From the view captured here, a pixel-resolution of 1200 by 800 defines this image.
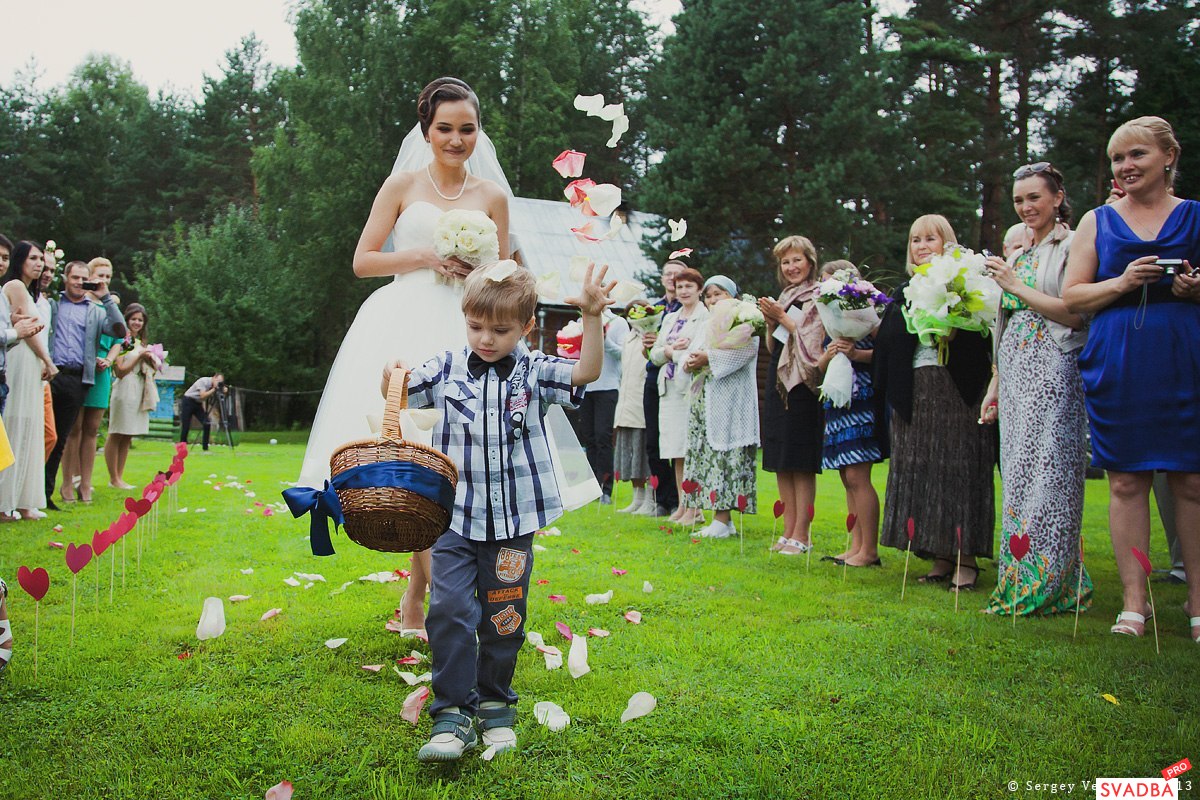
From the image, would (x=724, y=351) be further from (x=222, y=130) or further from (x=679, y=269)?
(x=222, y=130)

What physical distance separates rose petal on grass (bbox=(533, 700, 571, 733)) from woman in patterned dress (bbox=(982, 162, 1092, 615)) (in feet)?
9.25

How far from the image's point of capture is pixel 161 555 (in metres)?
6.50

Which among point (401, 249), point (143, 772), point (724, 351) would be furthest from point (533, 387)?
point (724, 351)

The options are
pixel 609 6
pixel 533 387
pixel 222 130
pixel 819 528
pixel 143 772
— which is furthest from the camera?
pixel 222 130

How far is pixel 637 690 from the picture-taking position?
3.62 meters

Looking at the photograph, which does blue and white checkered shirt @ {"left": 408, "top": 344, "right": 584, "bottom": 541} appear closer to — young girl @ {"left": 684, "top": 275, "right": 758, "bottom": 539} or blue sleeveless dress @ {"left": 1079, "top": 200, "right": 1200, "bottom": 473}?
blue sleeveless dress @ {"left": 1079, "top": 200, "right": 1200, "bottom": 473}

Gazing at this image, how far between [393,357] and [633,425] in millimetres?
6351

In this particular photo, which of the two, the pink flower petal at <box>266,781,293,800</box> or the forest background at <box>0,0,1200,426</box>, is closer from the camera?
the pink flower petal at <box>266,781,293,800</box>

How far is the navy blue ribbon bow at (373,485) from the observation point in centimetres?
272

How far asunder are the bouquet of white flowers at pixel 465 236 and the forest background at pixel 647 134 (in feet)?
42.3

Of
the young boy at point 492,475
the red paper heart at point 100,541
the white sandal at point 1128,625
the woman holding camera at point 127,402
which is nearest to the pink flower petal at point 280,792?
the young boy at point 492,475

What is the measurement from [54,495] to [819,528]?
7902 mm

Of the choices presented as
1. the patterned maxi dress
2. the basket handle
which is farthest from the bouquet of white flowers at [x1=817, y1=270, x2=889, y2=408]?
the basket handle

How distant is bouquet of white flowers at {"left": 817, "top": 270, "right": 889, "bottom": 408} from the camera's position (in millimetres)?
6270
